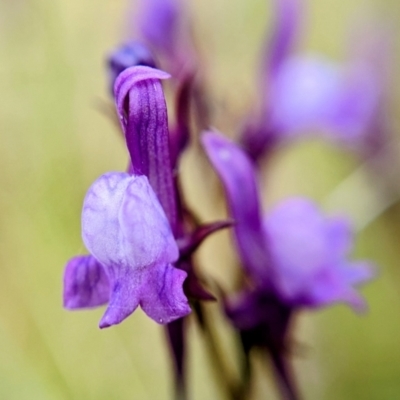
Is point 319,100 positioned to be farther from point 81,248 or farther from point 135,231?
point 135,231

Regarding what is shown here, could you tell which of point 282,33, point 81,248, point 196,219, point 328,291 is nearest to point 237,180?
point 196,219

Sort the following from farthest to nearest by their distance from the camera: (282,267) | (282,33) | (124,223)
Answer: (282,33), (282,267), (124,223)

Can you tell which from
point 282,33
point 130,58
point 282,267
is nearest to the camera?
point 130,58

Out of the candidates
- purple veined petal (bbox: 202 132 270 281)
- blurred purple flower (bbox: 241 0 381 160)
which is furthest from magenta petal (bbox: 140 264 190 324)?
blurred purple flower (bbox: 241 0 381 160)

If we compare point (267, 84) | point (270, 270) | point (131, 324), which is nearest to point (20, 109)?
point (131, 324)

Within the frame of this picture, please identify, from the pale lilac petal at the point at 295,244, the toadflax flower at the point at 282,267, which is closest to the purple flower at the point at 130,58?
the toadflax flower at the point at 282,267

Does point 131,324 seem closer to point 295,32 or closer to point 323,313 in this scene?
point 323,313

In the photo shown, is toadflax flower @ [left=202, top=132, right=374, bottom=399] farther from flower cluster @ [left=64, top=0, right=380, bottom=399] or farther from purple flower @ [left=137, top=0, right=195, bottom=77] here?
purple flower @ [left=137, top=0, right=195, bottom=77]
